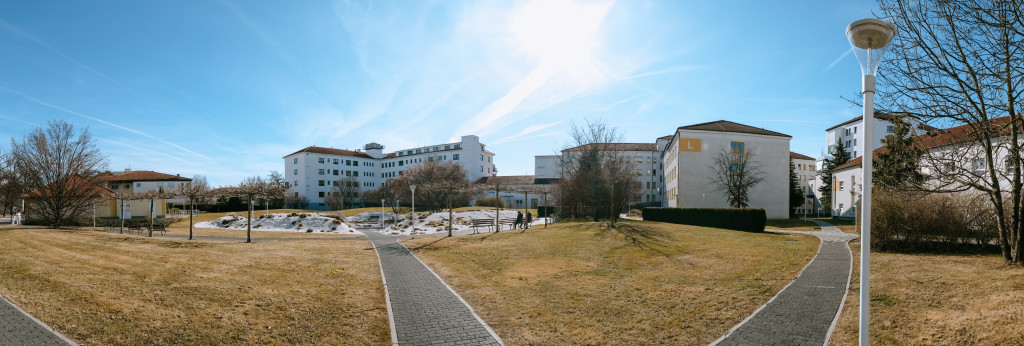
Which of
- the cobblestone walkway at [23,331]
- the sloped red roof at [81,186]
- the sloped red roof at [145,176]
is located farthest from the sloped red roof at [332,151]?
the cobblestone walkway at [23,331]

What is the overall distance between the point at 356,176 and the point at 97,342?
95.5 m

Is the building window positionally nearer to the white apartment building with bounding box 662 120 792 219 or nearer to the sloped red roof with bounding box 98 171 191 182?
the white apartment building with bounding box 662 120 792 219

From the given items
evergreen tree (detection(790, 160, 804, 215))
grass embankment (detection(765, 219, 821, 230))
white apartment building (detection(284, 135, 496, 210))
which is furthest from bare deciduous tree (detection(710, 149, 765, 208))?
white apartment building (detection(284, 135, 496, 210))

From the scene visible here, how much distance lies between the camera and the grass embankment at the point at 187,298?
6504 millimetres

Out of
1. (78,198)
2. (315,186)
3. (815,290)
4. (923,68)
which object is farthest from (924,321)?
(315,186)

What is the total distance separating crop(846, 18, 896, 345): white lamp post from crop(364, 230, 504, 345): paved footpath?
4.82m

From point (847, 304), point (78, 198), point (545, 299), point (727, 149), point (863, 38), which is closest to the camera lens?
point (863, 38)

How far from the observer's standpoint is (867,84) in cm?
490

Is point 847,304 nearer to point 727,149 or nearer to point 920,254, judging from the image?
point 920,254

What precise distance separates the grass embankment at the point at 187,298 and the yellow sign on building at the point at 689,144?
3968 cm

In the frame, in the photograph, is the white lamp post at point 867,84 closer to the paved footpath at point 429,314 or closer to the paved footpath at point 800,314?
the paved footpath at point 800,314

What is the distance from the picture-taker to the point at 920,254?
604 inches

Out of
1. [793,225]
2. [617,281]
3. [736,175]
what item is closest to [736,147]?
[736,175]

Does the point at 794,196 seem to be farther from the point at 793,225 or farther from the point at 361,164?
the point at 361,164
